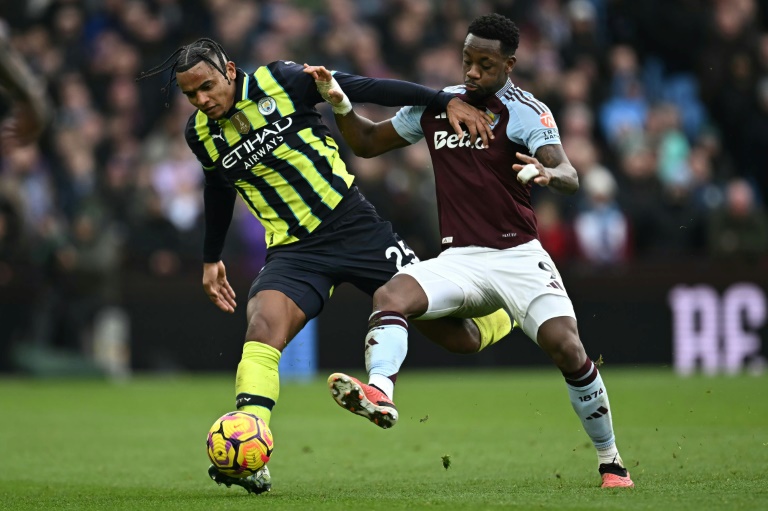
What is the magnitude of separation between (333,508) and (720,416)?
5612 millimetres

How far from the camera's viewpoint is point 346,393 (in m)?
6.14

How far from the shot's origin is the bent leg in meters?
6.82

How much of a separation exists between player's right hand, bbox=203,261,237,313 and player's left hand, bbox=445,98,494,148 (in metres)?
1.80

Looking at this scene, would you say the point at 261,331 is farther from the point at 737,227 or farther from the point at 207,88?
the point at 737,227

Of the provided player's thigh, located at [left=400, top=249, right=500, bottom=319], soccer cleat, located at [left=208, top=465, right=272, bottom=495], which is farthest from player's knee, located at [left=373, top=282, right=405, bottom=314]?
soccer cleat, located at [left=208, top=465, right=272, bottom=495]

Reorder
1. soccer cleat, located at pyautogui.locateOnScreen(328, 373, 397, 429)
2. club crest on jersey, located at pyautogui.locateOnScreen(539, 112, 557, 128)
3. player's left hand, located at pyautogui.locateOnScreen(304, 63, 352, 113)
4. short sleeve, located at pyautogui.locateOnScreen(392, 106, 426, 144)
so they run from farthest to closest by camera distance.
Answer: short sleeve, located at pyautogui.locateOnScreen(392, 106, 426, 144)
player's left hand, located at pyautogui.locateOnScreen(304, 63, 352, 113)
club crest on jersey, located at pyautogui.locateOnScreen(539, 112, 557, 128)
soccer cleat, located at pyautogui.locateOnScreen(328, 373, 397, 429)

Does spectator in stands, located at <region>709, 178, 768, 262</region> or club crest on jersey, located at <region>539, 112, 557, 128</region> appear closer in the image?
club crest on jersey, located at <region>539, 112, 557, 128</region>

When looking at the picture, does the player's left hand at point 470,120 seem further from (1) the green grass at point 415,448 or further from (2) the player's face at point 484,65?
(1) the green grass at point 415,448

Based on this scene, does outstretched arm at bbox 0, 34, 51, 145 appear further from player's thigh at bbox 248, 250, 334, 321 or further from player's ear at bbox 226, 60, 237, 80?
player's thigh at bbox 248, 250, 334, 321

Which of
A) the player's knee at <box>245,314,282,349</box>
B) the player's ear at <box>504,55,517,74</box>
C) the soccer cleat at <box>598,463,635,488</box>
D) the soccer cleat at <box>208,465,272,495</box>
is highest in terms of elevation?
the player's ear at <box>504,55,517,74</box>

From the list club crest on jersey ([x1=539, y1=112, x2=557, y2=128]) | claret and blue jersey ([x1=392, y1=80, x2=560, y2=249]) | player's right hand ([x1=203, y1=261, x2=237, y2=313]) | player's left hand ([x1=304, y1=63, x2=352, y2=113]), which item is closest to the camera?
club crest on jersey ([x1=539, y1=112, x2=557, y2=128])

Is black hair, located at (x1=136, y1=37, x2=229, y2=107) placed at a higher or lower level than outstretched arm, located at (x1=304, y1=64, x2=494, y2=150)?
higher

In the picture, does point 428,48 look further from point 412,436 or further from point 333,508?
point 333,508

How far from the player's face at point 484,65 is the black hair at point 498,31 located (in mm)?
23
